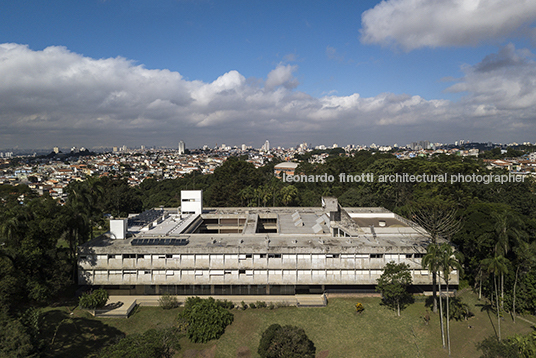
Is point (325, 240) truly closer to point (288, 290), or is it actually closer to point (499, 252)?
point (288, 290)

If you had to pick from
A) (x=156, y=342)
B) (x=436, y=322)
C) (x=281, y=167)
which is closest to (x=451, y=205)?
Answer: (x=436, y=322)

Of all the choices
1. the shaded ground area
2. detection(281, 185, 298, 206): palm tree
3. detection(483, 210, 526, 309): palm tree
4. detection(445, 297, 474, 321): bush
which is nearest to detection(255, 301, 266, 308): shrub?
the shaded ground area

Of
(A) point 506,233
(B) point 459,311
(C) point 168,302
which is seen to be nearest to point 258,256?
(C) point 168,302

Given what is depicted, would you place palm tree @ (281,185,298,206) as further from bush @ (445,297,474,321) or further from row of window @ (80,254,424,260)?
bush @ (445,297,474,321)

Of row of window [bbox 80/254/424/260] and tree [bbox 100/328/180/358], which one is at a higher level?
row of window [bbox 80/254/424/260]

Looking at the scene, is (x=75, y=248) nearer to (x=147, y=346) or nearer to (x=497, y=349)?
(x=147, y=346)

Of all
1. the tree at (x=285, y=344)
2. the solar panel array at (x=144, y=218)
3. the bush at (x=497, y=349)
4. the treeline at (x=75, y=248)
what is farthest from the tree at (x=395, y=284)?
the solar panel array at (x=144, y=218)
